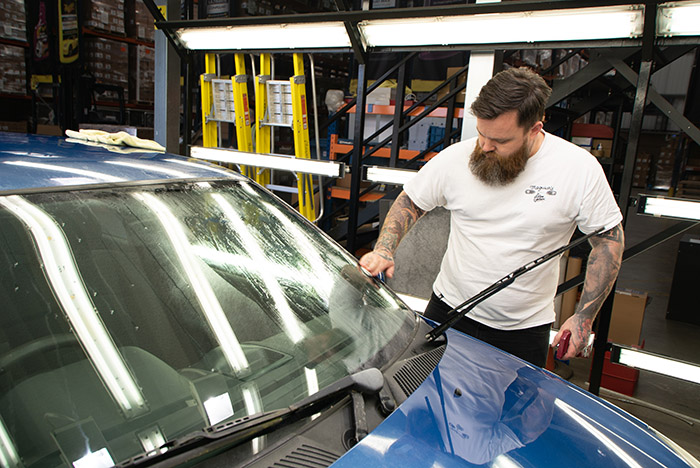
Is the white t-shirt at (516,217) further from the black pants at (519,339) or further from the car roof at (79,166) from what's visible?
the car roof at (79,166)

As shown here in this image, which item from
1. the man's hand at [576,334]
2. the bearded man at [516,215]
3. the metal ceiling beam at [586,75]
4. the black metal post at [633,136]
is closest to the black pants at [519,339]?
the bearded man at [516,215]

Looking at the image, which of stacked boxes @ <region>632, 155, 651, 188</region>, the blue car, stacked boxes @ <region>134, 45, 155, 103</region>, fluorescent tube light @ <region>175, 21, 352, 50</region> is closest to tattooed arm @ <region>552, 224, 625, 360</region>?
the blue car

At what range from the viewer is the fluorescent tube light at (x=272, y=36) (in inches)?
125

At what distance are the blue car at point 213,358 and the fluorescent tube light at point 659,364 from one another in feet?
4.00

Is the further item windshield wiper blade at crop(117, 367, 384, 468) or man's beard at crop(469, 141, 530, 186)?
man's beard at crop(469, 141, 530, 186)

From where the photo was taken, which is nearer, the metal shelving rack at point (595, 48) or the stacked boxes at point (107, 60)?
the metal shelving rack at point (595, 48)

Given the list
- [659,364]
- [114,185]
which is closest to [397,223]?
[114,185]

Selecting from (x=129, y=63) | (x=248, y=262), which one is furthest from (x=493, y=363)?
(x=129, y=63)

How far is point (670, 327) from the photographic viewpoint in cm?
516

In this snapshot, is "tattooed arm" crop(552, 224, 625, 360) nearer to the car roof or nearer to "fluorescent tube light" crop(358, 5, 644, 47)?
"fluorescent tube light" crop(358, 5, 644, 47)

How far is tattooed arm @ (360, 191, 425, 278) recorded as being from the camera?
1821 mm

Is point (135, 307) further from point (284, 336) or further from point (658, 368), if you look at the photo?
point (658, 368)

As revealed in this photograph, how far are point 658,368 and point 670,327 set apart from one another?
3.31 m

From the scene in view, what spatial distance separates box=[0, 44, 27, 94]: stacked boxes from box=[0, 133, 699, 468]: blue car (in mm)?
8094
